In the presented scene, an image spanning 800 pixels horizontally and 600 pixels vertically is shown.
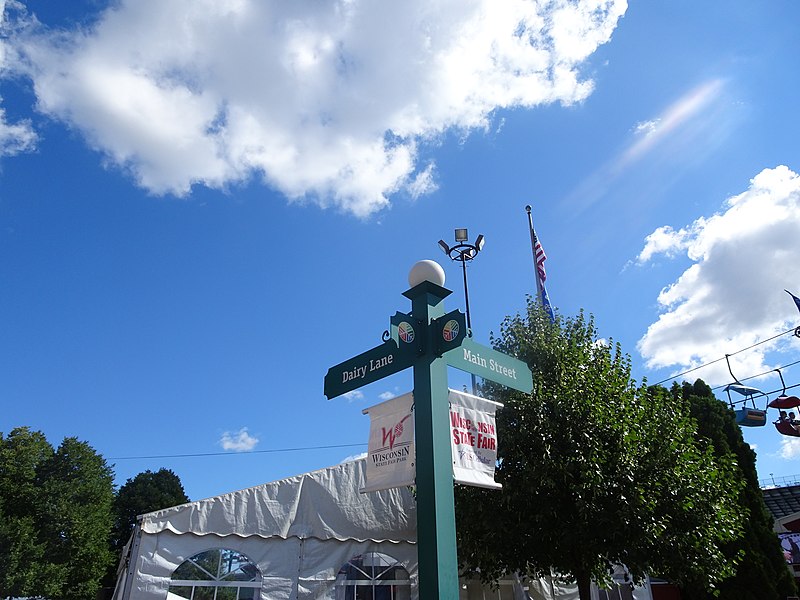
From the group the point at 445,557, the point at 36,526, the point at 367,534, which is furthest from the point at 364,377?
the point at 36,526

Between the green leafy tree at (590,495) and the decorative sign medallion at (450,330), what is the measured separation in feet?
24.3

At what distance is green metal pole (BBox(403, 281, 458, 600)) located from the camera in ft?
11.3

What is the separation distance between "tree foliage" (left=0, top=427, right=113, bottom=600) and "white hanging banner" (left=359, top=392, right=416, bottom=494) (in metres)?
18.0

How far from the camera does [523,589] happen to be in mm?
14422

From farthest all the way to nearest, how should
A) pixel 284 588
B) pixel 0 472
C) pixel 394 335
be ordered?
1. pixel 0 472
2. pixel 284 588
3. pixel 394 335

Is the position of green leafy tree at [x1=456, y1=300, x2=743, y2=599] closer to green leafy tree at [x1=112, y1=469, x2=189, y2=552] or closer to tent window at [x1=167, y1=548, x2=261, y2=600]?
tent window at [x1=167, y1=548, x2=261, y2=600]

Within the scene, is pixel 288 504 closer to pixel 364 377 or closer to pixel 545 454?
pixel 545 454

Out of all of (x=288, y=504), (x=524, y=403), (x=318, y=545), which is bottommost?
(x=318, y=545)

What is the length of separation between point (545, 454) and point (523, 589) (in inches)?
233

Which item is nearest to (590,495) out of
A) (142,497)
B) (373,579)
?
(373,579)

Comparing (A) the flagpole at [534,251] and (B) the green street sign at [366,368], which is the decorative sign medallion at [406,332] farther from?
(A) the flagpole at [534,251]

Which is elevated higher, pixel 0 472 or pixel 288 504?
pixel 0 472

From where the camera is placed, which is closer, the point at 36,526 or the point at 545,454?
the point at 545,454

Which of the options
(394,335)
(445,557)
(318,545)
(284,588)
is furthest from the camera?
(318,545)
